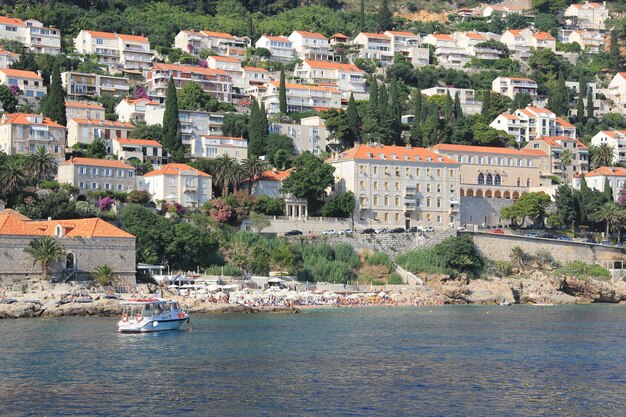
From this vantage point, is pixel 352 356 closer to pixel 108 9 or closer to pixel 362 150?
pixel 362 150

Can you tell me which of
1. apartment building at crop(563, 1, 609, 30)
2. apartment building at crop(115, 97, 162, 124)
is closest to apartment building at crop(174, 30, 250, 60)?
apartment building at crop(115, 97, 162, 124)

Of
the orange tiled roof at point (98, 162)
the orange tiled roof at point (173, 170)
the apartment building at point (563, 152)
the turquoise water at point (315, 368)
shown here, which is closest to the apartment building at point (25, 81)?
the orange tiled roof at point (98, 162)

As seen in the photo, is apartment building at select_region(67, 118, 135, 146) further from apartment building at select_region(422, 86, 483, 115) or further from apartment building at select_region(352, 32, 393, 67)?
apartment building at select_region(352, 32, 393, 67)

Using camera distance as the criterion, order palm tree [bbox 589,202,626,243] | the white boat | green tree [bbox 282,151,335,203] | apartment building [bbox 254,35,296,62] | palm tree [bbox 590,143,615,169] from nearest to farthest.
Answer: the white boat → green tree [bbox 282,151,335,203] → palm tree [bbox 589,202,626,243] → palm tree [bbox 590,143,615,169] → apartment building [bbox 254,35,296,62]

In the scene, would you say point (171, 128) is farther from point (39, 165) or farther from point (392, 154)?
point (392, 154)

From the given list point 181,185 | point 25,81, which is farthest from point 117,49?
point 181,185

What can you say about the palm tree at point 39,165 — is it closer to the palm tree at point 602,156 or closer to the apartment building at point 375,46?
the palm tree at point 602,156
